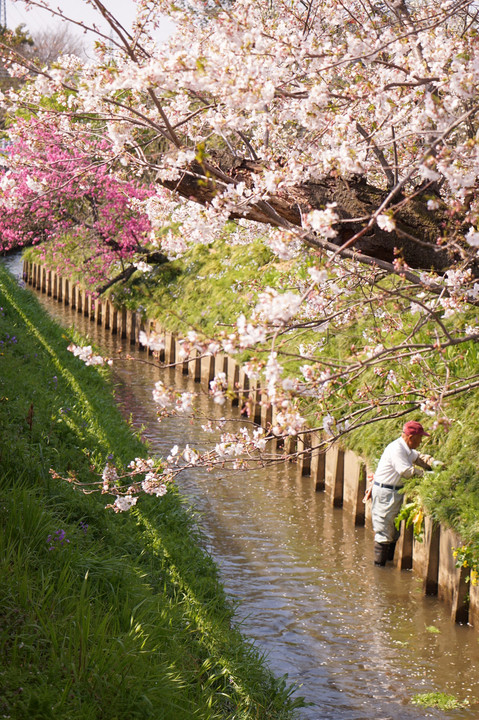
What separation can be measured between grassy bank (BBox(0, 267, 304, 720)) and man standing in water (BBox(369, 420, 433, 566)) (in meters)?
1.96

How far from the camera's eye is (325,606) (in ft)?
22.9

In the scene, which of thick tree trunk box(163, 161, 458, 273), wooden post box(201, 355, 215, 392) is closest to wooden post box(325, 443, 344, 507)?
thick tree trunk box(163, 161, 458, 273)

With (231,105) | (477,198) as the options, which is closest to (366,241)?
(477,198)

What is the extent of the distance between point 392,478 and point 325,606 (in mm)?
1534

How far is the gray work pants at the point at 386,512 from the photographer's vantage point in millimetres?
7652

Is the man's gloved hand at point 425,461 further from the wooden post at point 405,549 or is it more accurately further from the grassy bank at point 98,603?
the grassy bank at point 98,603

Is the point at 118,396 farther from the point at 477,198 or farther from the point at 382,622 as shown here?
the point at 477,198

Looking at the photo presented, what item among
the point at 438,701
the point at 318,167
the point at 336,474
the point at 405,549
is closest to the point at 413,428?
the point at 405,549

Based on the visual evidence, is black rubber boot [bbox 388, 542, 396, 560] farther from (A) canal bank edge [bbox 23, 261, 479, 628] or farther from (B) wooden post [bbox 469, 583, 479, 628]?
(B) wooden post [bbox 469, 583, 479, 628]

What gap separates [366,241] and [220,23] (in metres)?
1.80

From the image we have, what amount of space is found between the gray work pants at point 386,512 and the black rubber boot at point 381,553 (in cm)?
8

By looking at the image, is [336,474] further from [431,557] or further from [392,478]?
[431,557]

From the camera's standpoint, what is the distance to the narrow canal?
5.73 metres

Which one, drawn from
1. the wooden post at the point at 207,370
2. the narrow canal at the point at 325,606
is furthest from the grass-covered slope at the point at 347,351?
the wooden post at the point at 207,370
